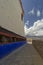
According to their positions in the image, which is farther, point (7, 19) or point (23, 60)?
point (7, 19)

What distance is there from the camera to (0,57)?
9.91 meters

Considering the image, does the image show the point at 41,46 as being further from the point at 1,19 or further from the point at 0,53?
the point at 1,19

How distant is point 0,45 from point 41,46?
→ 4.96 metres

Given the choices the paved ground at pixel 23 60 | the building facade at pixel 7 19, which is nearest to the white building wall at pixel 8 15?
the building facade at pixel 7 19

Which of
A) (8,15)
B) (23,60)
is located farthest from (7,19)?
(23,60)

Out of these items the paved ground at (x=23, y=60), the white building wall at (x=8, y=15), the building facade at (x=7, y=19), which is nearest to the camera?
the paved ground at (x=23, y=60)

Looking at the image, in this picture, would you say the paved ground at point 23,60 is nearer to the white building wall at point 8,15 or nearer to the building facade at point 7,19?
the building facade at point 7,19

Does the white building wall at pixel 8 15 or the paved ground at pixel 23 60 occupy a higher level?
the white building wall at pixel 8 15

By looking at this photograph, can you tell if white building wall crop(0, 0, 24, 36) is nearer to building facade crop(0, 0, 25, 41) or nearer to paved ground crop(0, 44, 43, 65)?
building facade crop(0, 0, 25, 41)

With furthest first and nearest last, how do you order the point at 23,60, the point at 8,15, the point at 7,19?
the point at 8,15
the point at 7,19
the point at 23,60

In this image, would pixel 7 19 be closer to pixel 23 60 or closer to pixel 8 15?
pixel 8 15

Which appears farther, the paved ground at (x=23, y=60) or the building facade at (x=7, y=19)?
the building facade at (x=7, y=19)

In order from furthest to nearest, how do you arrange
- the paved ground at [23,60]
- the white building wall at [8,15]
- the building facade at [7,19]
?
the white building wall at [8,15], the building facade at [7,19], the paved ground at [23,60]

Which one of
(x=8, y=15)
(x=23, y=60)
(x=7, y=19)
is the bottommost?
(x=23, y=60)
